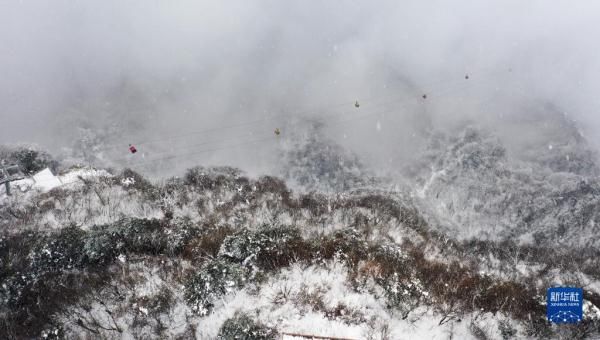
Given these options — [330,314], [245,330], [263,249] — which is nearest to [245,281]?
[263,249]

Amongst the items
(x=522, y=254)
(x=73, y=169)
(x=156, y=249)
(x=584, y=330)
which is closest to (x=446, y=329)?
(x=584, y=330)

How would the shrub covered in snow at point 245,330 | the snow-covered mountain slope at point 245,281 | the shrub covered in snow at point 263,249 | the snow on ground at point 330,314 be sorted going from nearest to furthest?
the shrub covered in snow at point 245,330 < the snow on ground at point 330,314 < the snow-covered mountain slope at point 245,281 < the shrub covered in snow at point 263,249

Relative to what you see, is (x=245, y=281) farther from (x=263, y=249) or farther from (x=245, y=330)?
(x=245, y=330)

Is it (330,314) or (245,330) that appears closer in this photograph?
(245,330)

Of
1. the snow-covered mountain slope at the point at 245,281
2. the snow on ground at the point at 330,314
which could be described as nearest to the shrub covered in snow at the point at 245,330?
the snow-covered mountain slope at the point at 245,281

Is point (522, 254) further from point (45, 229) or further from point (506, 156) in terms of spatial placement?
point (506, 156)

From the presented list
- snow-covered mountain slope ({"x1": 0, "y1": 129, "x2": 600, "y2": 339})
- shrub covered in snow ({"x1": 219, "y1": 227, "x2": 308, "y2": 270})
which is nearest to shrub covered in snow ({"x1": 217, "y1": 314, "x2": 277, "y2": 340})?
snow-covered mountain slope ({"x1": 0, "y1": 129, "x2": 600, "y2": 339})

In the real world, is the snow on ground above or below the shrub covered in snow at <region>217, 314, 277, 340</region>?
above

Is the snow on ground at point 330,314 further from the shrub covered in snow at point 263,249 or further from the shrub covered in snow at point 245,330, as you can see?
the shrub covered in snow at point 263,249

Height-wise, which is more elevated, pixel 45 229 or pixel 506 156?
pixel 506 156

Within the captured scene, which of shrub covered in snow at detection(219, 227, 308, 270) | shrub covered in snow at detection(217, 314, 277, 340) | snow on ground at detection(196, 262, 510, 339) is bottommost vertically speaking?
shrub covered in snow at detection(217, 314, 277, 340)

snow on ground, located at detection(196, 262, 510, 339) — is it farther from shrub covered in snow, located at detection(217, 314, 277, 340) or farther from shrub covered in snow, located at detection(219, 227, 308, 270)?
shrub covered in snow, located at detection(219, 227, 308, 270)
